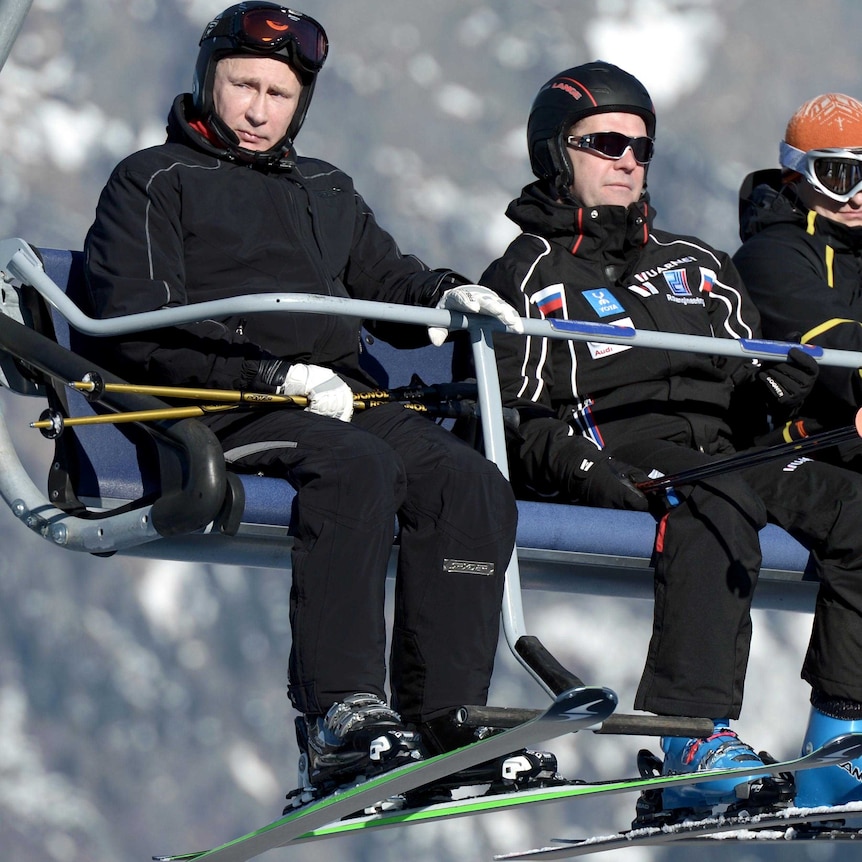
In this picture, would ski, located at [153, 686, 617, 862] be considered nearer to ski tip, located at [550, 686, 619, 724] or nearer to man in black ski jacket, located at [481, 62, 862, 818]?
ski tip, located at [550, 686, 619, 724]

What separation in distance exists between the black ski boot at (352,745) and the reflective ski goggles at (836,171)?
2.05 m

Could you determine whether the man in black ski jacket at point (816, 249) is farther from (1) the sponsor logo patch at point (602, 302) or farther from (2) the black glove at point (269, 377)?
(2) the black glove at point (269, 377)

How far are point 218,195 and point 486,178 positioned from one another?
410 inches

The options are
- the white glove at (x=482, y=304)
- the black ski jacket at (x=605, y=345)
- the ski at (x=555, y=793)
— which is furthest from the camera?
the black ski jacket at (x=605, y=345)

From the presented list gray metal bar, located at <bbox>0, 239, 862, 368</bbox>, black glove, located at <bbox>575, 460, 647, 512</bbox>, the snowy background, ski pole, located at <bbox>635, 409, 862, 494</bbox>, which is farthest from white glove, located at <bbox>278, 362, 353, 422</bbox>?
the snowy background

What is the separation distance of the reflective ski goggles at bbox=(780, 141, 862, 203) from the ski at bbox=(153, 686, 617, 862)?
6.70 ft

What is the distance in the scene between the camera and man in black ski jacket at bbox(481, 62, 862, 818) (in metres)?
3.58

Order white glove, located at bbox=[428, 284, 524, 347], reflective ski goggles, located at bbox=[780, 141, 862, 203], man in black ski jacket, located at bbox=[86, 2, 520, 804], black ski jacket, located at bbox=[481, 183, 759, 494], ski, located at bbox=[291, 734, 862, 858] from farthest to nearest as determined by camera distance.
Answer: reflective ski goggles, located at bbox=[780, 141, 862, 203] → black ski jacket, located at bbox=[481, 183, 759, 494] → white glove, located at bbox=[428, 284, 524, 347] → man in black ski jacket, located at bbox=[86, 2, 520, 804] → ski, located at bbox=[291, 734, 862, 858]

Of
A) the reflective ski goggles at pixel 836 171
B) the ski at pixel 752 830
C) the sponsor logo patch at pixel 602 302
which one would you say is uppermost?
the reflective ski goggles at pixel 836 171

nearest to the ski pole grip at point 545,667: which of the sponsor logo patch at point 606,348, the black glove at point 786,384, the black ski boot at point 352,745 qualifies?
the black ski boot at point 352,745

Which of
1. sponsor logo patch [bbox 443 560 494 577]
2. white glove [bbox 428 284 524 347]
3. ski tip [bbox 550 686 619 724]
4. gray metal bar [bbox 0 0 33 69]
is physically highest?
gray metal bar [bbox 0 0 33 69]

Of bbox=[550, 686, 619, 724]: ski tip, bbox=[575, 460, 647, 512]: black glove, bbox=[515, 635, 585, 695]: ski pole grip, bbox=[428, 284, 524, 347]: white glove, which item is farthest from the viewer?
bbox=[575, 460, 647, 512]: black glove

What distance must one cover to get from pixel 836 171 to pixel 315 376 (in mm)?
1669

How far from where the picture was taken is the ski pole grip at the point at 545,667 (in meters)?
3.05
